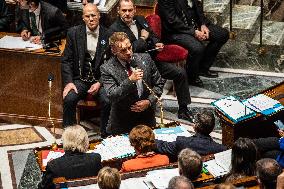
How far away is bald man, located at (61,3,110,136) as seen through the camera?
7.38 metres

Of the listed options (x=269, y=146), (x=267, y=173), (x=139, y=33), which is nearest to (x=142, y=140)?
(x=267, y=173)

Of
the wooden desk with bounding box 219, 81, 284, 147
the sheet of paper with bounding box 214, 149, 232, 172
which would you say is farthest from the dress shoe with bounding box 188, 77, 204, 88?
the sheet of paper with bounding box 214, 149, 232, 172

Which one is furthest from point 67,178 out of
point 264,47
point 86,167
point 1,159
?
point 264,47

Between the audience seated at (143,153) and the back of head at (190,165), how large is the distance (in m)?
0.51

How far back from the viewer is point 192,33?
854 centimetres

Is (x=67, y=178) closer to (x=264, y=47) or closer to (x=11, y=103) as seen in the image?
(x=11, y=103)

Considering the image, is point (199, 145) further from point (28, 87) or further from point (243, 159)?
point (28, 87)

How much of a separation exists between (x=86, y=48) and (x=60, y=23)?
1.89 ft

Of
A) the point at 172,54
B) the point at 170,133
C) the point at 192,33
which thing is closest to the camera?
the point at 170,133

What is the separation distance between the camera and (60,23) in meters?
7.88

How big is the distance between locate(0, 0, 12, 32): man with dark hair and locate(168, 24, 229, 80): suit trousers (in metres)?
1.96

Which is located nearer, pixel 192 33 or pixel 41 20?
pixel 41 20

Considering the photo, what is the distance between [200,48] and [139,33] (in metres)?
1.04

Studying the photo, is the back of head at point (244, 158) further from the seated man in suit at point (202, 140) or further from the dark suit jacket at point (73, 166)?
the dark suit jacket at point (73, 166)
